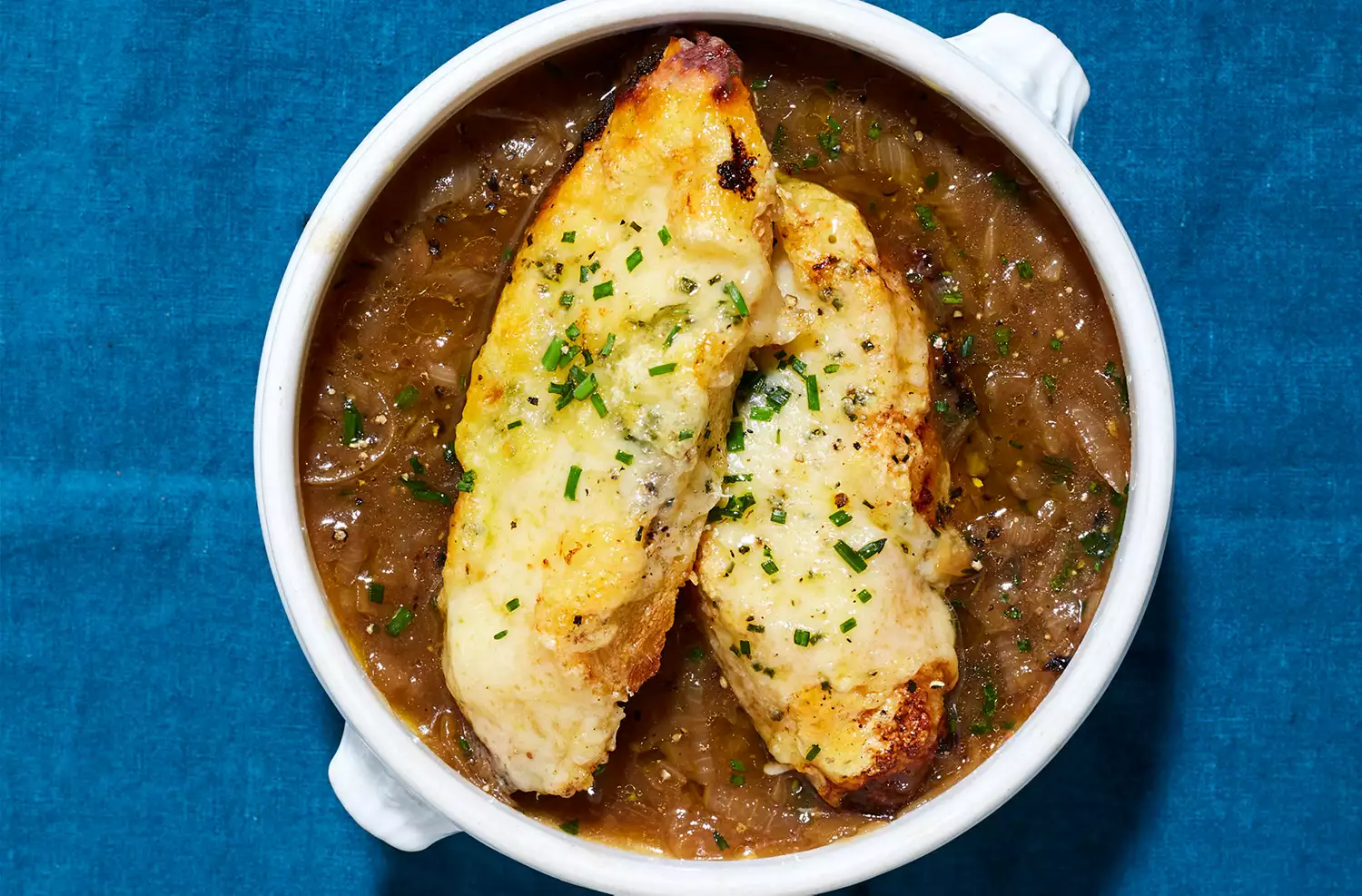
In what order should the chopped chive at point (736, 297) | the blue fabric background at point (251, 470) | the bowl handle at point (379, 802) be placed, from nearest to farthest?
the chopped chive at point (736, 297), the bowl handle at point (379, 802), the blue fabric background at point (251, 470)

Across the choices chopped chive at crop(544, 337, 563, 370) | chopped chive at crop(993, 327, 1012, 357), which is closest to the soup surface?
chopped chive at crop(993, 327, 1012, 357)

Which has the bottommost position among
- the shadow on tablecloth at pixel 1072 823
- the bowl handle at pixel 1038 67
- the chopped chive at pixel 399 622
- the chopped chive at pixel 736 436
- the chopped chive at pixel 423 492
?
the shadow on tablecloth at pixel 1072 823

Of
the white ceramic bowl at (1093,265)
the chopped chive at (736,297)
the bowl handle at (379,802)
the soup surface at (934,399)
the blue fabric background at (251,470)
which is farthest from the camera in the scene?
the blue fabric background at (251,470)

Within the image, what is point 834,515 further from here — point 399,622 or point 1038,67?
point 1038,67

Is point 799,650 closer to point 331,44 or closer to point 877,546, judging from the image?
point 877,546

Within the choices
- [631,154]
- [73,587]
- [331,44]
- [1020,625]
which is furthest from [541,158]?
[73,587]

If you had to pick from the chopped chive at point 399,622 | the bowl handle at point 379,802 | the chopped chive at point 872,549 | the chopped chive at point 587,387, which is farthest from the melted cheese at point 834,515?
the bowl handle at point 379,802

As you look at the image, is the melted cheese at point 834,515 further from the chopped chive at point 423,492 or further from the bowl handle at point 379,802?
the bowl handle at point 379,802

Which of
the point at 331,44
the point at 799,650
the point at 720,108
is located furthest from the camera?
the point at 331,44
